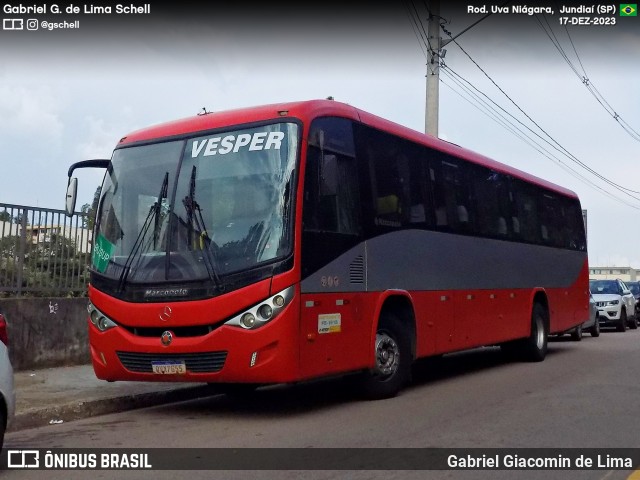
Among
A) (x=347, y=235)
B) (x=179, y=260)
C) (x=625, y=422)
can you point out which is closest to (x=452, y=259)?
(x=347, y=235)

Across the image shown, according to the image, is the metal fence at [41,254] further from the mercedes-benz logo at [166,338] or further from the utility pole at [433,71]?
the utility pole at [433,71]

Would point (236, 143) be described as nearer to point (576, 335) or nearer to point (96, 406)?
point (96, 406)

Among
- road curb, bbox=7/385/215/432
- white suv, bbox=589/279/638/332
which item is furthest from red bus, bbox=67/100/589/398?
white suv, bbox=589/279/638/332

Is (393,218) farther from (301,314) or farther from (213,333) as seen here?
(213,333)

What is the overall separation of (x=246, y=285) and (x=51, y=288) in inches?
230

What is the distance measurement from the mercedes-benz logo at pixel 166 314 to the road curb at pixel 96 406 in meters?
1.56

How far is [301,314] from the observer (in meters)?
8.23

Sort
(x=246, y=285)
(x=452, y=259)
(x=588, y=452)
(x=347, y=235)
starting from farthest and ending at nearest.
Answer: (x=452, y=259)
(x=347, y=235)
(x=246, y=285)
(x=588, y=452)

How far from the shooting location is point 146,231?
28.9 ft

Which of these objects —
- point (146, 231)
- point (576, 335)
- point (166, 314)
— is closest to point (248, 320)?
point (166, 314)

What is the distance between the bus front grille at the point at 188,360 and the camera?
815 cm

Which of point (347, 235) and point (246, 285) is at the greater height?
point (347, 235)

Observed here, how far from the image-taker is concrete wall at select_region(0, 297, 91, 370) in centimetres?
1173

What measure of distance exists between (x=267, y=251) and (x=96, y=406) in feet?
9.51
